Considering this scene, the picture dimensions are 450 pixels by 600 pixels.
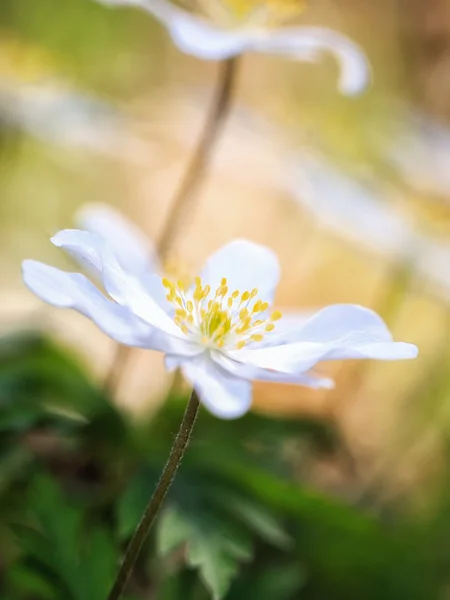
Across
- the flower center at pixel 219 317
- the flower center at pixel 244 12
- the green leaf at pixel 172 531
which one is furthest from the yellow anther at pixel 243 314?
the flower center at pixel 244 12

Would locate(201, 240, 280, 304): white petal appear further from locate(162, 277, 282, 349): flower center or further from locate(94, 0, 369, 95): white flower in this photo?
locate(94, 0, 369, 95): white flower

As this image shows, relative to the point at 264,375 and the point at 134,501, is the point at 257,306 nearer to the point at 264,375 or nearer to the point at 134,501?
the point at 264,375

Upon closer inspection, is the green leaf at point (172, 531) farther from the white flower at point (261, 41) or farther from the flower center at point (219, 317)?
the white flower at point (261, 41)

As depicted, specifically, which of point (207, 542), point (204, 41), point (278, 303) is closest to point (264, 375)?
point (207, 542)

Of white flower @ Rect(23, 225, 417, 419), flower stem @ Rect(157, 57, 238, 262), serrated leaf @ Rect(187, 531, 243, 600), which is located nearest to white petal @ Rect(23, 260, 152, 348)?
white flower @ Rect(23, 225, 417, 419)

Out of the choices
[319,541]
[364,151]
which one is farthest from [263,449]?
[364,151]

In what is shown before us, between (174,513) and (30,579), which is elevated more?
(174,513)
